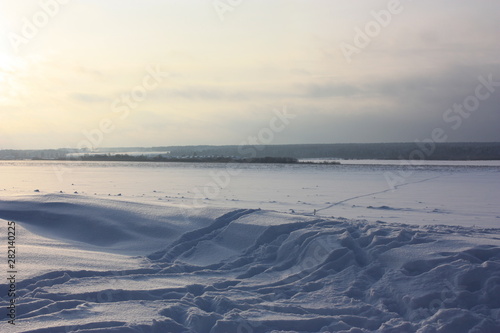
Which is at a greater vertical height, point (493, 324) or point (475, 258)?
point (475, 258)

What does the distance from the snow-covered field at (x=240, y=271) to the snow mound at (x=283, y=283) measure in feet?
0.06

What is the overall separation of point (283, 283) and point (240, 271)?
0.79 m

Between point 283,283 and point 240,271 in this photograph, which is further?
point 240,271

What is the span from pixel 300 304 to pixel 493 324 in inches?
77.5

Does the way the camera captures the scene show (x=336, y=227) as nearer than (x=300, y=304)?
No

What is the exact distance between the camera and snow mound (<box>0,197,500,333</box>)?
4.49 metres

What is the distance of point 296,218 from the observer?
8.11 m

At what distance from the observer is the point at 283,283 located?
586 cm

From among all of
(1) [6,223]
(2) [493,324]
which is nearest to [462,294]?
(2) [493,324]

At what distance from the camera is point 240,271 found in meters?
6.39

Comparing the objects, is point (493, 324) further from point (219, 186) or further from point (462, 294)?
point (219, 186)

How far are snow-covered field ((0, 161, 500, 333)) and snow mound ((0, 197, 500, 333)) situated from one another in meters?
0.02

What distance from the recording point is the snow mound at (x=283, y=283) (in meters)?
4.49

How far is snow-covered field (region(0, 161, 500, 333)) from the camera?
4543 millimetres
